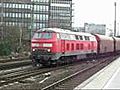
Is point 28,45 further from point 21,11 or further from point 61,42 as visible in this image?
point 21,11

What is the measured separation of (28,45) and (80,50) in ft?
67.9

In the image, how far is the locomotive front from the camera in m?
27.7

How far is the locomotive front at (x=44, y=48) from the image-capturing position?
2769 centimetres

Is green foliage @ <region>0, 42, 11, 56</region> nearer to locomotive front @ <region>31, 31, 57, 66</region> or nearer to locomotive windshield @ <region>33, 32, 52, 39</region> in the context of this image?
locomotive windshield @ <region>33, 32, 52, 39</region>

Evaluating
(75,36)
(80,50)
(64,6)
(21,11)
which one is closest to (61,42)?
(75,36)

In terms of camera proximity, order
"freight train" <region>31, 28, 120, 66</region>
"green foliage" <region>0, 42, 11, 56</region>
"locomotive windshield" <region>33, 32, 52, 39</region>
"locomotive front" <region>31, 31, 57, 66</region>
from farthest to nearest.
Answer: "green foliage" <region>0, 42, 11, 56</region> → "locomotive windshield" <region>33, 32, 52, 39</region> → "freight train" <region>31, 28, 120, 66</region> → "locomotive front" <region>31, 31, 57, 66</region>

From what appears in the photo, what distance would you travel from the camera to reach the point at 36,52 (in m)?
28.0

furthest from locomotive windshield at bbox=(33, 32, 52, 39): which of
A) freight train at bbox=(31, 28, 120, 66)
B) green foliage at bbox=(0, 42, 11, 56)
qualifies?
green foliage at bbox=(0, 42, 11, 56)

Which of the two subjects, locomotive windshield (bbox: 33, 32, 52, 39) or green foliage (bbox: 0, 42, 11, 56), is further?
green foliage (bbox: 0, 42, 11, 56)

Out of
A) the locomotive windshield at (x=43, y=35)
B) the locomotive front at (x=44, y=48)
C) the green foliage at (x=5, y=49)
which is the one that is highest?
the locomotive windshield at (x=43, y=35)

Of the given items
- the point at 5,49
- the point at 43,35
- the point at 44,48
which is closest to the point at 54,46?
the point at 44,48

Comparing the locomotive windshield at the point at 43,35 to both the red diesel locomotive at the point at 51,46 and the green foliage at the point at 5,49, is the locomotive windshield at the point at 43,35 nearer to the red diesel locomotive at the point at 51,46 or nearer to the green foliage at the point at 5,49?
the red diesel locomotive at the point at 51,46

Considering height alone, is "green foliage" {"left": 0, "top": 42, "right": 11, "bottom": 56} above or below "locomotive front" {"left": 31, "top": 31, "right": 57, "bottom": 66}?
below

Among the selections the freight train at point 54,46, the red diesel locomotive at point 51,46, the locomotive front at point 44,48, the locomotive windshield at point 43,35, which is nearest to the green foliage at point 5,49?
the freight train at point 54,46
